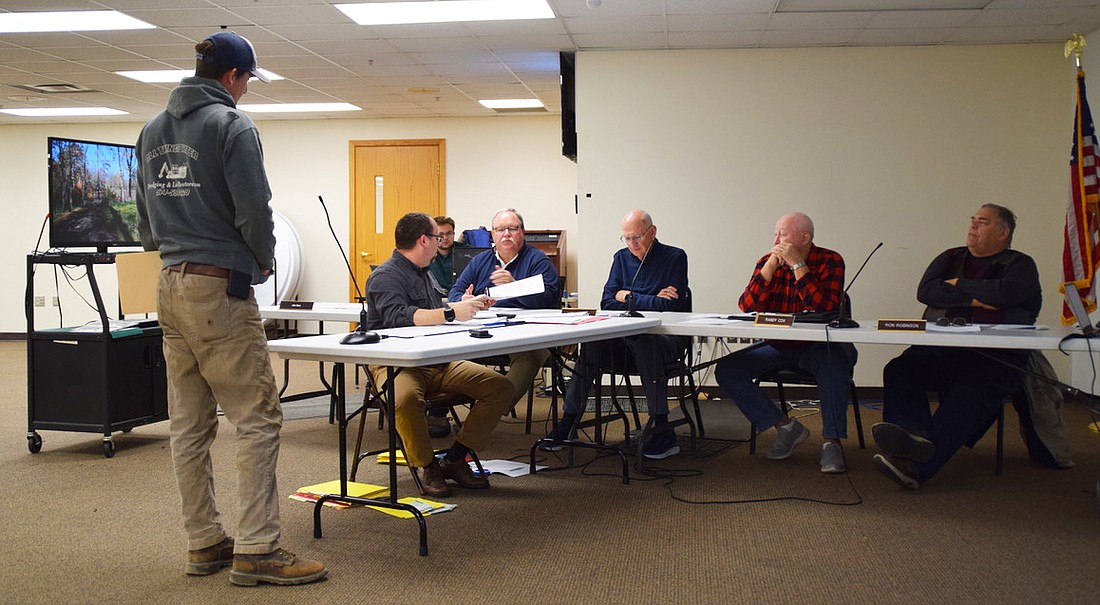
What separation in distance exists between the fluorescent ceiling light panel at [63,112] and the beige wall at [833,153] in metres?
5.72

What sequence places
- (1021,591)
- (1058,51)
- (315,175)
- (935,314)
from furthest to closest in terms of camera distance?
1. (315,175)
2. (1058,51)
3. (935,314)
4. (1021,591)

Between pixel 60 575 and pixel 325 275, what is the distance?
7999 mm

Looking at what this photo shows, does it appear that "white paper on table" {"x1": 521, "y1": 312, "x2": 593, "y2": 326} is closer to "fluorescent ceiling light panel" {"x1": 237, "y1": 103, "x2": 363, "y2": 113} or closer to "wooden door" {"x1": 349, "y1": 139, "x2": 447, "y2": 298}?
"fluorescent ceiling light panel" {"x1": 237, "y1": 103, "x2": 363, "y2": 113}

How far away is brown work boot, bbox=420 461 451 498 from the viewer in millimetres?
3674

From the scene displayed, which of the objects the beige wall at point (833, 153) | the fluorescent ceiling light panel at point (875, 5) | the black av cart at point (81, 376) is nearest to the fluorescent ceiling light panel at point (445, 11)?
the beige wall at point (833, 153)

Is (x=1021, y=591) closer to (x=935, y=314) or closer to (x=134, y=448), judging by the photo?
(x=935, y=314)

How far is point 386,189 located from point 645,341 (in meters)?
6.66

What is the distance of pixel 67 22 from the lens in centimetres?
613

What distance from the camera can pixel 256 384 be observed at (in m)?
2.65

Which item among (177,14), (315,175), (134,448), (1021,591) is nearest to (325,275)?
(315,175)

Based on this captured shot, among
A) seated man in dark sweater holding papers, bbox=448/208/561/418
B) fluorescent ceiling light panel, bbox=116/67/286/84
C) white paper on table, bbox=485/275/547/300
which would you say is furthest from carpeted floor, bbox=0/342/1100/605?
fluorescent ceiling light panel, bbox=116/67/286/84

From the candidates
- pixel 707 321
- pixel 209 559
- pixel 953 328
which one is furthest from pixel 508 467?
pixel 953 328

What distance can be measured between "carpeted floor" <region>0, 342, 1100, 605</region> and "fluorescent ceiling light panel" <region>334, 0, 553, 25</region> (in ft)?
8.95

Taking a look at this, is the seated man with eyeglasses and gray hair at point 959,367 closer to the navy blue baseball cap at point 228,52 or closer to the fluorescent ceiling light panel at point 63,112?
Answer: the navy blue baseball cap at point 228,52
